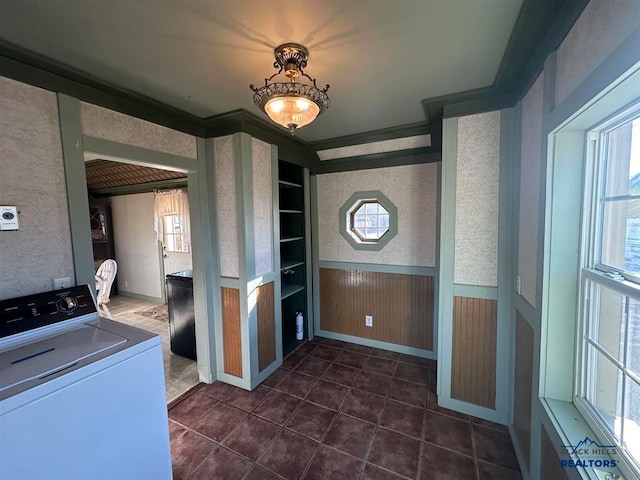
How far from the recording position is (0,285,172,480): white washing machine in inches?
33.6

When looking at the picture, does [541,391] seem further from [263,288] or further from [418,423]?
[263,288]

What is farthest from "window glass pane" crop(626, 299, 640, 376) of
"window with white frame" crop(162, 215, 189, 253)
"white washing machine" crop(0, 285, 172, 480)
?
"window with white frame" crop(162, 215, 189, 253)

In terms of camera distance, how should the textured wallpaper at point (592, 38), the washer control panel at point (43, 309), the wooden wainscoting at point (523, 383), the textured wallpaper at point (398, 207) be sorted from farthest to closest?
the textured wallpaper at point (398, 207) → the wooden wainscoting at point (523, 383) → the washer control panel at point (43, 309) → the textured wallpaper at point (592, 38)

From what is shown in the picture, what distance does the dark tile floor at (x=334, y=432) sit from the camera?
5.32ft

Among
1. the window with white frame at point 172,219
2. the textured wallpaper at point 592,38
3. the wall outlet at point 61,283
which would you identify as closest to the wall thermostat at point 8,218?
the wall outlet at point 61,283

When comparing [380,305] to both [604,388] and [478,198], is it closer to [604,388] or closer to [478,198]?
[478,198]

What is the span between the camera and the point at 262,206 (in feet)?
8.20

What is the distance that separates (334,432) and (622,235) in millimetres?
1972

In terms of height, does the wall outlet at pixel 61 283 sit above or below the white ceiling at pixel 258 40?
below

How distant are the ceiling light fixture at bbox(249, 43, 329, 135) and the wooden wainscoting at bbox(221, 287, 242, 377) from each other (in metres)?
1.58

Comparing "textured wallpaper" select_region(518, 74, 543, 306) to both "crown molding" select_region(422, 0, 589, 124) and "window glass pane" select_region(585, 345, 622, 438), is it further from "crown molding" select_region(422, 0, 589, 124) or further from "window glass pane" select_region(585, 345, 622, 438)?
"window glass pane" select_region(585, 345, 622, 438)

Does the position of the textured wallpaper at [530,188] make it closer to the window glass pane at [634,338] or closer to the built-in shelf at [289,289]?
the window glass pane at [634,338]

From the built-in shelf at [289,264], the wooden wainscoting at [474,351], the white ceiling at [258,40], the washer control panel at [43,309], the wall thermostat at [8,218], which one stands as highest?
the white ceiling at [258,40]

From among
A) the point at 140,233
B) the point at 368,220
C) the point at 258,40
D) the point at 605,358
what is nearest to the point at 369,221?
the point at 368,220
